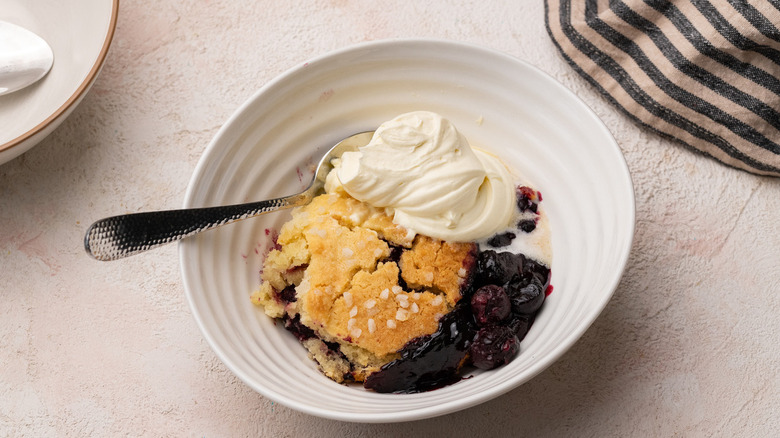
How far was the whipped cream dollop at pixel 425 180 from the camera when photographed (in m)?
2.02

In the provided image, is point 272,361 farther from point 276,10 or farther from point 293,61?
point 276,10

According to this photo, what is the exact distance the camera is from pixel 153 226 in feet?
6.02

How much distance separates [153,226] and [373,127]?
0.87 metres

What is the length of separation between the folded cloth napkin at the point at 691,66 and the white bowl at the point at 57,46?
69.1 inches

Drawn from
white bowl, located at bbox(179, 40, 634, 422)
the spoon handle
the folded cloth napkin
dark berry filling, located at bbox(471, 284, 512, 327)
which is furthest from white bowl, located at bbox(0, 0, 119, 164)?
the folded cloth napkin

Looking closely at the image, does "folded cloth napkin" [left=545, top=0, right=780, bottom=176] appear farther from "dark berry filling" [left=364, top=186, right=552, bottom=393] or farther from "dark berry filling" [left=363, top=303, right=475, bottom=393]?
"dark berry filling" [left=363, top=303, right=475, bottom=393]

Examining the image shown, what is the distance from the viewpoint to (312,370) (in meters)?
2.03

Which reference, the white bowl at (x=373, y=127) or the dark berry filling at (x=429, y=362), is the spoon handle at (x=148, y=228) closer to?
the white bowl at (x=373, y=127)

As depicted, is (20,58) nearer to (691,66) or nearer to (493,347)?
(493,347)

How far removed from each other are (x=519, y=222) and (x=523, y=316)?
1.10 ft

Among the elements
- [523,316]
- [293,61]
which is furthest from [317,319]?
[293,61]

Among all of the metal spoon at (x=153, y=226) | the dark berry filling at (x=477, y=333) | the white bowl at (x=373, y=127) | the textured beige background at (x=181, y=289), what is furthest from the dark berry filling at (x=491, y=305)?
the metal spoon at (x=153, y=226)

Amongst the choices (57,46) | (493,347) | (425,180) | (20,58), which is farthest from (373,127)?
(20,58)

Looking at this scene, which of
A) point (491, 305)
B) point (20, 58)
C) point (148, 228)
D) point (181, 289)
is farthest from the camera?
point (20, 58)
